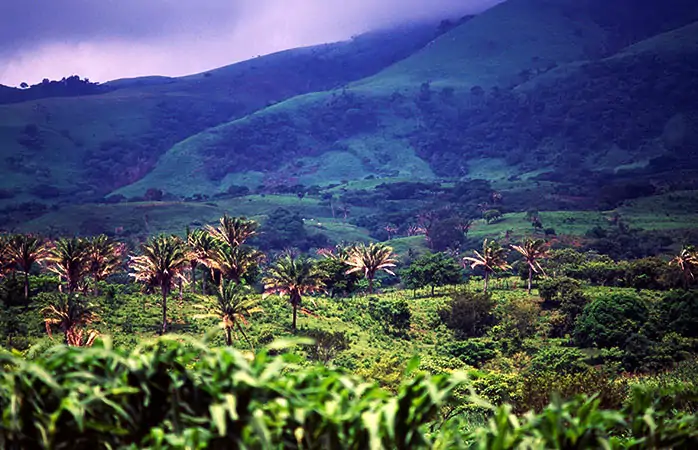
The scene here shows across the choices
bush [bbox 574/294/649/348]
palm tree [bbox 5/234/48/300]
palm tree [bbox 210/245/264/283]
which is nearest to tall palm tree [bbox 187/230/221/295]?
palm tree [bbox 210/245/264/283]

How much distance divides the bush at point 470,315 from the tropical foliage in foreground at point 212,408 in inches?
2891

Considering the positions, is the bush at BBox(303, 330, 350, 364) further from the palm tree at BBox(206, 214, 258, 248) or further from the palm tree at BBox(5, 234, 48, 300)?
the palm tree at BBox(5, 234, 48, 300)

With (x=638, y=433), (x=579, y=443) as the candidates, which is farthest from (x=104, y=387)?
(x=638, y=433)

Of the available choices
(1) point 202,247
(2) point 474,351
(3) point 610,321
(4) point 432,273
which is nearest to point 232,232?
(1) point 202,247

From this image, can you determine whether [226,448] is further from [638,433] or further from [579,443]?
[638,433]

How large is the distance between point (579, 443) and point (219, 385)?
375 centimetres

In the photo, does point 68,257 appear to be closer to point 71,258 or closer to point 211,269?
point 71,258

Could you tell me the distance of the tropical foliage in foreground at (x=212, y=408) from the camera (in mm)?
5848

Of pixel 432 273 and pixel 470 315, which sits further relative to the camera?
pixel 432 273

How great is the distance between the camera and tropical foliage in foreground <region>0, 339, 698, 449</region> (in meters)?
5.85

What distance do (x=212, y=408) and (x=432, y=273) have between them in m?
97.9

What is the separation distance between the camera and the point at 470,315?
79.8 meters

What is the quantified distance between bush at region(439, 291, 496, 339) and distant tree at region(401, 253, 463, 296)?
697 inches

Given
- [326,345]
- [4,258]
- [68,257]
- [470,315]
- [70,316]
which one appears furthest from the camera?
[470,315]
